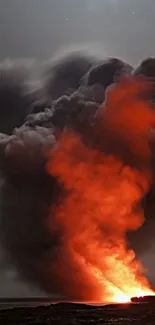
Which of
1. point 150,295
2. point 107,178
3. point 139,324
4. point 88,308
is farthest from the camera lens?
point 88,308

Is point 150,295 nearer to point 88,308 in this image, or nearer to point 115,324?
point 88,308

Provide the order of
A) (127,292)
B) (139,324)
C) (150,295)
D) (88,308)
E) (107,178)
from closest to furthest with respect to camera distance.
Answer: (139,324) → (107,178) → (127,292) → (150,295) → (88,308)

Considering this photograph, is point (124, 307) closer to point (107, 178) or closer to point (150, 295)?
point (150, 295)

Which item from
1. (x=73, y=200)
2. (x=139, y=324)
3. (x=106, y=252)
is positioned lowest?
(x=139, y=324)

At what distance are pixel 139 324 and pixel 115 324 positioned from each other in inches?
90.7

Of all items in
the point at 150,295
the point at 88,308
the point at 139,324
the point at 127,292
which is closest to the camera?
the point at 139,324

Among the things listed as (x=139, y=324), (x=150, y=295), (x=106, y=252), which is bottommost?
(x=139, y=324)

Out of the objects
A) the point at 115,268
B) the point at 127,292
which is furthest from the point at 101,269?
the point at 127,292

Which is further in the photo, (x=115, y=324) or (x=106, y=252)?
(x=106, y=252)

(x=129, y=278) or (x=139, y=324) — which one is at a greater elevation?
(x=129, y=278)

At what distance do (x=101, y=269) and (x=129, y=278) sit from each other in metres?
3.36

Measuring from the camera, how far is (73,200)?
4719 cm

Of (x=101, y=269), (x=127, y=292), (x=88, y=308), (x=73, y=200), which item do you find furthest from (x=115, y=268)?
(x=88, y=308)

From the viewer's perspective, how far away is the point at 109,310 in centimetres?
5028
